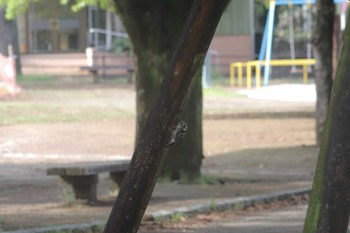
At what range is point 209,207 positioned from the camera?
1109 cm

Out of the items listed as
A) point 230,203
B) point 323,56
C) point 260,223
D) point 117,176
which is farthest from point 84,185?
point 323,56

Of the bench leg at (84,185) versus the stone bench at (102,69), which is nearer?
the bench leg at (84,185)

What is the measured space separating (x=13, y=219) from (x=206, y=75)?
2831 cm

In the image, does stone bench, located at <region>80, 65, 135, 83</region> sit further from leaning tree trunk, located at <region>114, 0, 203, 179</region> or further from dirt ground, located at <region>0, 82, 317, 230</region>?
leaning tree trunk, located at <region>114, 0, 203, 179</region>

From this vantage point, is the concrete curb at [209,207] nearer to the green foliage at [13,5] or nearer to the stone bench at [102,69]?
the green foliage at [13,5]

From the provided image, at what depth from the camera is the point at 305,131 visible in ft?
72.0

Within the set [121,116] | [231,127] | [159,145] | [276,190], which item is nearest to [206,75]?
[121,116]

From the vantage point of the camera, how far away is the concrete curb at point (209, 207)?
353 inches

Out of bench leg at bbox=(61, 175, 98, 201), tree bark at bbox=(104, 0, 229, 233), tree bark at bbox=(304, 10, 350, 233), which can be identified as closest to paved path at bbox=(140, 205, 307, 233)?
bench leg at bbox=(61, 175, 98, 201)

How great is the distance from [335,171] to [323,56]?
44.3ft

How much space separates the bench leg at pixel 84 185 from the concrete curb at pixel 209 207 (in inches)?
45.7

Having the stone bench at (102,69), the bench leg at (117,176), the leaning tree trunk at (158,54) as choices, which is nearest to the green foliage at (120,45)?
the stone bench at (102,69)

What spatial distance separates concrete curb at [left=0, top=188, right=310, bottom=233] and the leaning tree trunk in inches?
69.7

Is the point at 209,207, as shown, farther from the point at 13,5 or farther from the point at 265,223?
the point at 13,5
